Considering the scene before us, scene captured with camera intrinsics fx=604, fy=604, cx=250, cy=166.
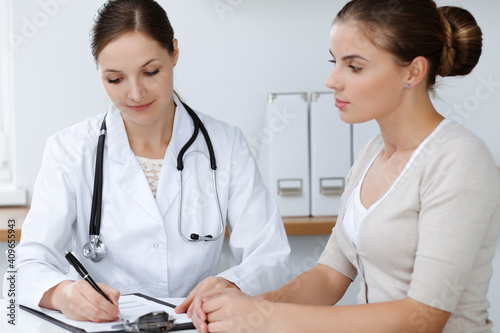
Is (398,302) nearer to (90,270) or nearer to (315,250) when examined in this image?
(90,270)

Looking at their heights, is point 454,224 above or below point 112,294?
above

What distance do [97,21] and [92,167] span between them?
372 millimetres

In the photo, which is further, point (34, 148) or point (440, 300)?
point (34, 148)

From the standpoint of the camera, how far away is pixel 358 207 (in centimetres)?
122

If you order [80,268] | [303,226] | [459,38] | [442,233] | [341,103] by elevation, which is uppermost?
[459,38]

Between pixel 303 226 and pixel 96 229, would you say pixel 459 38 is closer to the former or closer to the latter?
pixel 96 229

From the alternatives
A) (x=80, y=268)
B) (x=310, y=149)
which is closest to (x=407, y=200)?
(x=80, y=268)

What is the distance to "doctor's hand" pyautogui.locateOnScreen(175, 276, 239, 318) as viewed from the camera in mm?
1196

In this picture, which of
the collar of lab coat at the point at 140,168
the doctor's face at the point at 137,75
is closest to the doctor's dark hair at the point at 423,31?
the doctor's face at the point at 137,75

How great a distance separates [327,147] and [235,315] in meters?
1.29

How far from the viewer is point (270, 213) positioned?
1.61 m

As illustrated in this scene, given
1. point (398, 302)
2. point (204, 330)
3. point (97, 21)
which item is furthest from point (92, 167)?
point (398, 302)

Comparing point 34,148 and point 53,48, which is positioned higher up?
point 53,48

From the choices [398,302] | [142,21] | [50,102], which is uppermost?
Result: [142,21]
